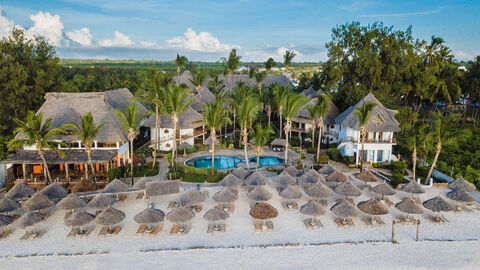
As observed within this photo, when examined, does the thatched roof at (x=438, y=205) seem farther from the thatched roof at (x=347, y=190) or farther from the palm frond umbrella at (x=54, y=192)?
the palm frond umbrella at (x=54, y=192)

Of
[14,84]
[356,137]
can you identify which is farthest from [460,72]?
[14,84]

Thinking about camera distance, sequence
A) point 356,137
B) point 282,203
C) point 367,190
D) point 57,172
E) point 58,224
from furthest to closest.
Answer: point 356,137 → point 57,172 → point 367,190 → point 282,203 → point 58,224

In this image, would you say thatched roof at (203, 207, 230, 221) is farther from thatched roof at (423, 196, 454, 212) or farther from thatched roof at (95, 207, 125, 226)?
thatched roof at (423, 196, 454, 212)

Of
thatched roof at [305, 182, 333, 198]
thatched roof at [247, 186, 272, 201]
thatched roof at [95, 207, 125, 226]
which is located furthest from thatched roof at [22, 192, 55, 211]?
thatched roof at [305, 182, 333, 198]

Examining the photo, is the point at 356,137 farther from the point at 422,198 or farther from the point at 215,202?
the point at 215,202

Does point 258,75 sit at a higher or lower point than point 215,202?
higher

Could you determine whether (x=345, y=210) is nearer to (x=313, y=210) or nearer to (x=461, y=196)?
(x=313, y=210)

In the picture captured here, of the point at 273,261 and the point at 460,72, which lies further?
the point at 460,72

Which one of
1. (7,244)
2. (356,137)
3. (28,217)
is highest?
(356,137)
